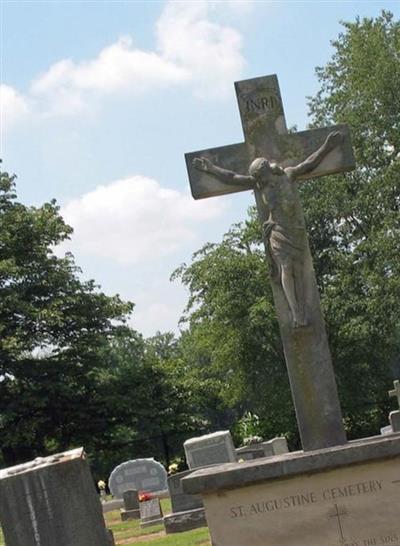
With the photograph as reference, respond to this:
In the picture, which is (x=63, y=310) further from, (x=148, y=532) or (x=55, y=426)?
(x=148, y=532)

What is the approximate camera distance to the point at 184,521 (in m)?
15.3

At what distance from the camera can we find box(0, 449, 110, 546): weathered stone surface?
8000 mm

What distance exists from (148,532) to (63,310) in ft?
59.7

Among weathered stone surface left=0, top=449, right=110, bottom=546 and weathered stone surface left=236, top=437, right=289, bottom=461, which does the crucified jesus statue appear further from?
weathered stone surface left=236, top=437, right=289, bottom=461

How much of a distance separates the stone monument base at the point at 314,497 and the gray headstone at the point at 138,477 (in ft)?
61.3

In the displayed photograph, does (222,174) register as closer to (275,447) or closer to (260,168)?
(260,168)

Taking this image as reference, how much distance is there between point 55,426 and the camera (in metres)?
34.0

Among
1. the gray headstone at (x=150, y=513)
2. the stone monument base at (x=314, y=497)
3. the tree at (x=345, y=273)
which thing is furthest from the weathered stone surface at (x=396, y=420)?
the stone monument base at (x=314, y=497)

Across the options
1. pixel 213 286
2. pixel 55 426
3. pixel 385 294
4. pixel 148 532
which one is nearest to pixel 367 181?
pixel 385 294

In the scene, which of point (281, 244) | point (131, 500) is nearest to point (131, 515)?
point (131, 500)

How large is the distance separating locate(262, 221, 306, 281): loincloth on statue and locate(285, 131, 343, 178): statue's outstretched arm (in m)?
0.54

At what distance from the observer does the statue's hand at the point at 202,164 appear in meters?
8.42

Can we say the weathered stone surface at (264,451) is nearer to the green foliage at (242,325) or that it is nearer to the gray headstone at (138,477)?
the gray headstone at (138,477)

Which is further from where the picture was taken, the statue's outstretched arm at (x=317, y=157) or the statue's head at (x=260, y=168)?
the statue's outstretched arm at (x=317, y=157)
